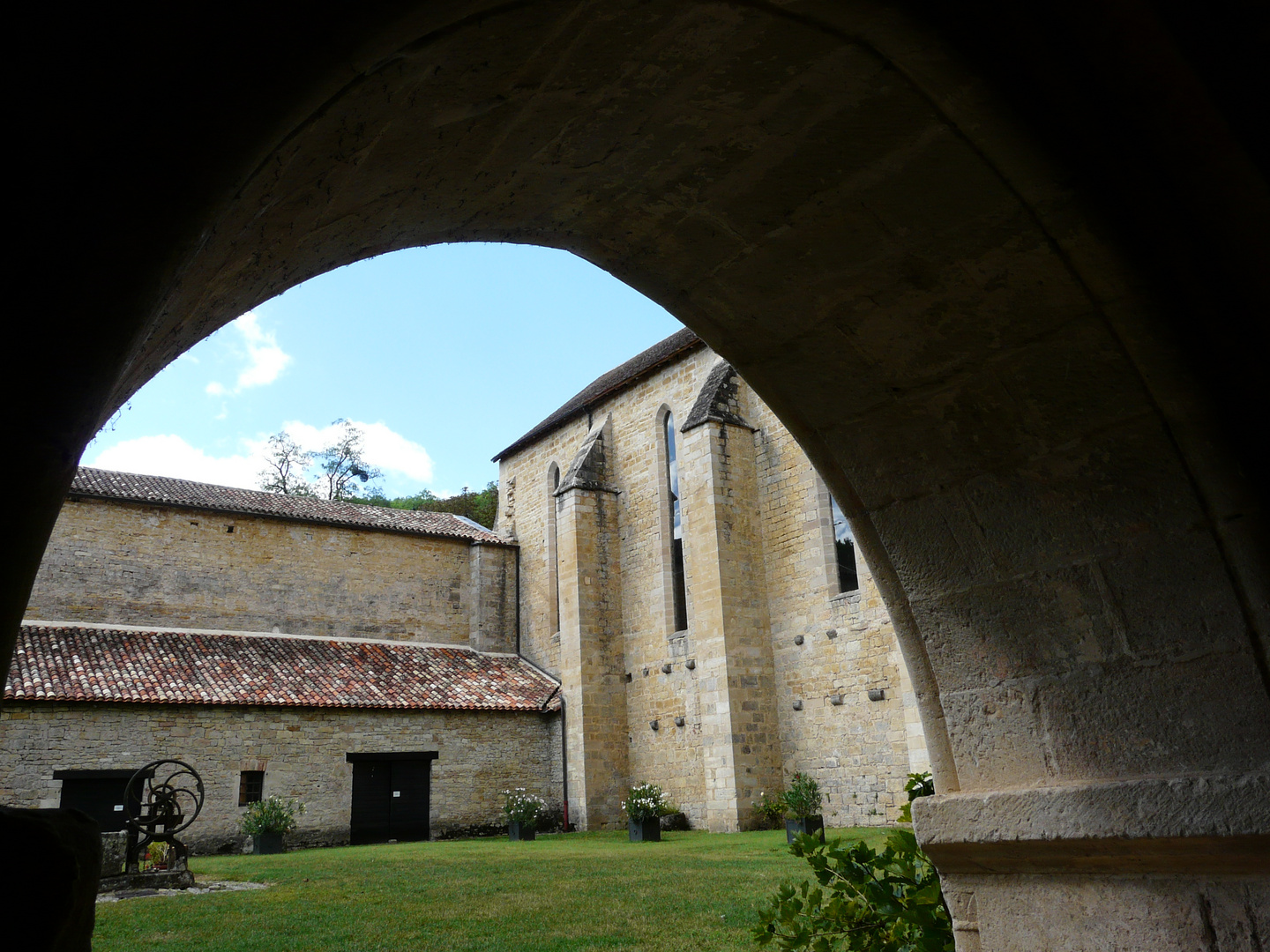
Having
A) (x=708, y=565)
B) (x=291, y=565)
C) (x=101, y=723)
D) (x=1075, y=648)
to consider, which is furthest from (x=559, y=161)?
(x=291, y=565)

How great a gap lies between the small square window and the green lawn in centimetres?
330

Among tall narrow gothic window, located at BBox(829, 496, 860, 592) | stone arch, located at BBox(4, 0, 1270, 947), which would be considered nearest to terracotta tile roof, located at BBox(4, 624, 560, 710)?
tall narrow gothic window, located at BBox(829, 496, 860, 592)

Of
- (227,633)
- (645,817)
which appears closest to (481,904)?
(645,817)

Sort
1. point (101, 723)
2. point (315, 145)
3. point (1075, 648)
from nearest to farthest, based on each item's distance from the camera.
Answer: point (315, 145) → point (1075, 648) → point (101, 723)

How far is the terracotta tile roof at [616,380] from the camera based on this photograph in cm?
1946

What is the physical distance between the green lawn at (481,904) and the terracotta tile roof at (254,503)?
9.58 m

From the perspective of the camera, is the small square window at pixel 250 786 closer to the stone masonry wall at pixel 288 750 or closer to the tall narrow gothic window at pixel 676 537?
the stone masonry wall at pixel 288 750

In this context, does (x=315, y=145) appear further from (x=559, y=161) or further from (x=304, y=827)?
(x=304, y=827)

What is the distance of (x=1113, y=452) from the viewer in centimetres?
191

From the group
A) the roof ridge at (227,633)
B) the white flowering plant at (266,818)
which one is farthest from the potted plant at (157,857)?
the roof ridge at (227,633)

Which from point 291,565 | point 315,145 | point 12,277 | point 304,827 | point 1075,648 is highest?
point 291,565

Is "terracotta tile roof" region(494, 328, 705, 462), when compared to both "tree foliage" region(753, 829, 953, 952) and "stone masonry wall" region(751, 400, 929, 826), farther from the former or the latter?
"tree foliage" region(753, 829, 953, 952)

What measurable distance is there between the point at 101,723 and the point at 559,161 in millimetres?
17288

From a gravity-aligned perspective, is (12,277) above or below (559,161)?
below
